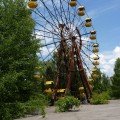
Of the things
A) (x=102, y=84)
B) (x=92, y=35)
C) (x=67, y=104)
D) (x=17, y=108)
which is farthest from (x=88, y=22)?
(x=17, y=108)

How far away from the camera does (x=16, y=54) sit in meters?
17.5

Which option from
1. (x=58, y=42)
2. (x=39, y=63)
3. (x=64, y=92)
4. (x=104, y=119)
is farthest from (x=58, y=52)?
(x=39, y=63)

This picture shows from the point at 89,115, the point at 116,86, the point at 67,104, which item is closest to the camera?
the point at 89,115

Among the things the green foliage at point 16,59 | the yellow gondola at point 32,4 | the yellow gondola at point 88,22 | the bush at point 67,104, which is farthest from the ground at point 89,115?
the yellow gondola at point 88,22

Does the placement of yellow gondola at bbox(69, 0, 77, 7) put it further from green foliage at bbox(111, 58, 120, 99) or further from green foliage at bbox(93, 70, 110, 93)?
green foliage at bbox(111, 58, 120, 99)

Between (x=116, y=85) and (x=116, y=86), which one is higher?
(x=116, y=85)

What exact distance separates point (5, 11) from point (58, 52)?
104 ft

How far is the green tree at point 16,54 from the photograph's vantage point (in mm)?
16859

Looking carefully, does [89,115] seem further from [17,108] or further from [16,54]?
[16,54]

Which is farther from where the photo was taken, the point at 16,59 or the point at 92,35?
the point at 92,35

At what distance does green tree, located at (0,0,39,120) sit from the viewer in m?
16.9

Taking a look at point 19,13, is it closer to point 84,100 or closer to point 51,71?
point 84,100

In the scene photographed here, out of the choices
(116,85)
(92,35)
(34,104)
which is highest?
(92,35)

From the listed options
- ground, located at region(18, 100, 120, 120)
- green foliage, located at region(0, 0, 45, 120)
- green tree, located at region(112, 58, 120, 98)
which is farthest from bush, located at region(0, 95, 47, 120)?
green tree, located at region(112, 58, 120, 98)
